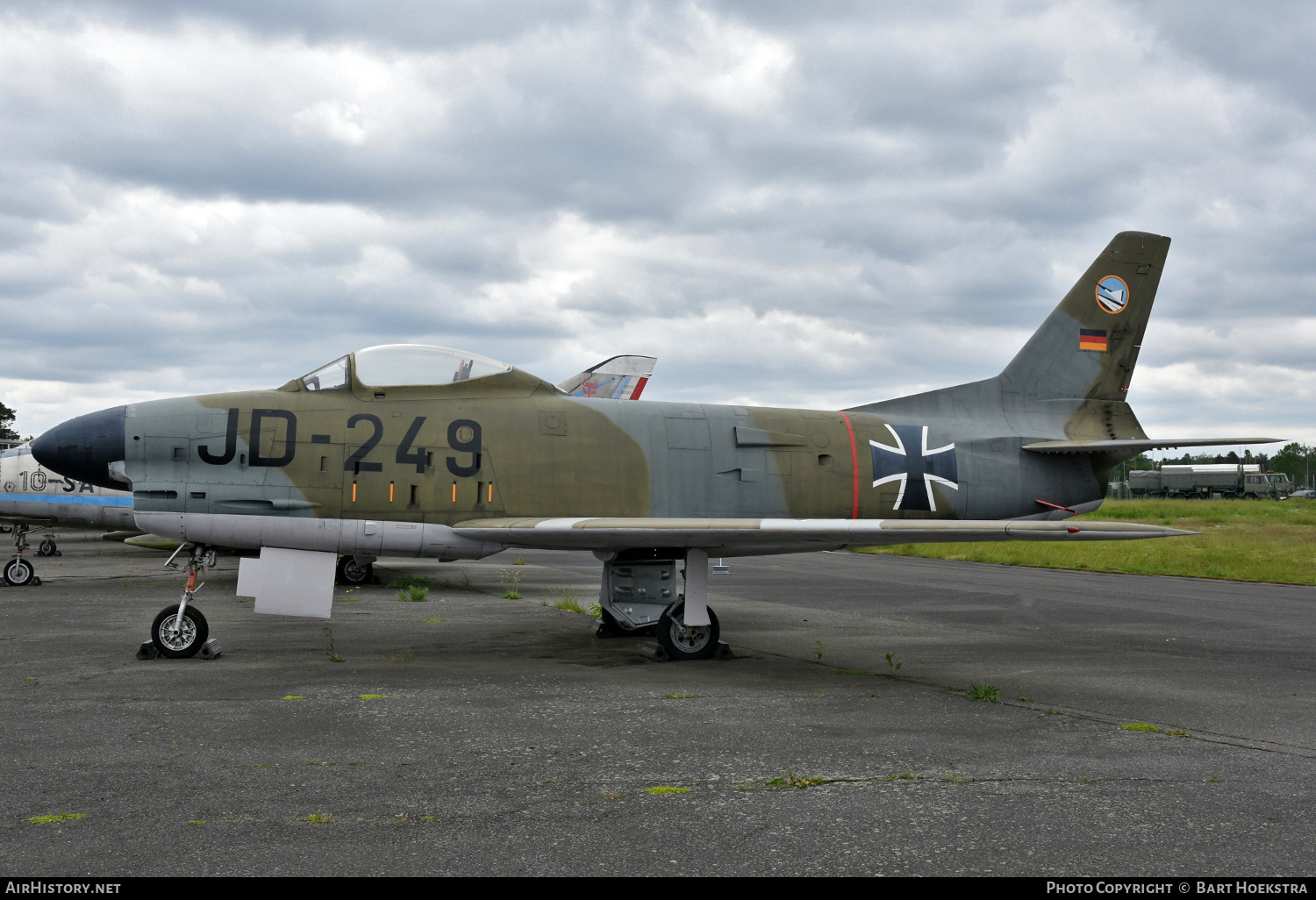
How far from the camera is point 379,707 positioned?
22.1ft

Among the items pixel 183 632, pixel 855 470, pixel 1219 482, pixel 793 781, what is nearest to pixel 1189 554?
pixel 855 470

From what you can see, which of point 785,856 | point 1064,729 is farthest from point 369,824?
point 1064,729

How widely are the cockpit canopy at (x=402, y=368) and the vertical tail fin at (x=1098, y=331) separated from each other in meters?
7.13

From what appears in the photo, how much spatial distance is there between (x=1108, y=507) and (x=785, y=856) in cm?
7277

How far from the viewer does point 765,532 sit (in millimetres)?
8305

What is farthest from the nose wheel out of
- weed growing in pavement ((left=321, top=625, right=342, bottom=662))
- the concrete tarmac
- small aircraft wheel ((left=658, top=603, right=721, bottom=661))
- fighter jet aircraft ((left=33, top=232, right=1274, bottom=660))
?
small aircraft wheel ((left=658, top=603, right=721, bottom=661))

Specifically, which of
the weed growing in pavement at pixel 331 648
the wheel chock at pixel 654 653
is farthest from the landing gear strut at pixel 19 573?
the wheel chock at pixel 654 653

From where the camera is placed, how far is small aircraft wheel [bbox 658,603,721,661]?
9.34 meters

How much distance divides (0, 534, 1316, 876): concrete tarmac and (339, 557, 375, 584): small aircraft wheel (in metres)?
6.07

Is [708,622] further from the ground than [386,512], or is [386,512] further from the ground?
[386,512]

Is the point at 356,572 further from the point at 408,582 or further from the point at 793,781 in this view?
the point at 793,781

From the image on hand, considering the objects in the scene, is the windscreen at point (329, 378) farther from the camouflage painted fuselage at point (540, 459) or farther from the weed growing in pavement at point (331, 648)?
the weed growing in pavement at point (331, 648)

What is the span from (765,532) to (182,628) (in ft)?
18.4

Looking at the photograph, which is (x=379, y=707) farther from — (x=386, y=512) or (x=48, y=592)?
(x=48, y=592)
